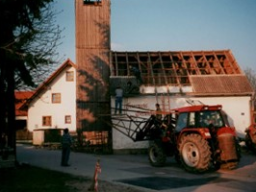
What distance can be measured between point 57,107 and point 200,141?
35456 millimetres

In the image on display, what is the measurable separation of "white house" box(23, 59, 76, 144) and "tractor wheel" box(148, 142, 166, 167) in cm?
3073

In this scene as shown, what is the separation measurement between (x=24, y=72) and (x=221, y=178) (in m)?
9.39

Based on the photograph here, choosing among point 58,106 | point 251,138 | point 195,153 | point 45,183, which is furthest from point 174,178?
point 58,106

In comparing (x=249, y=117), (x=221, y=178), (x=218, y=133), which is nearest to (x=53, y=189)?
(x=221, y=178)

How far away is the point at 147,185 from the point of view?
11578 mm

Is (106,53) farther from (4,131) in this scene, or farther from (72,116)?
(72,116)

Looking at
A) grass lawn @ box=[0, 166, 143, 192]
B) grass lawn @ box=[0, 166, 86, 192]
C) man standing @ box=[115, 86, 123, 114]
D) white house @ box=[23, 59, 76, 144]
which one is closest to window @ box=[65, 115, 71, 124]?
white house @ box=[23, 59, 76, 144]

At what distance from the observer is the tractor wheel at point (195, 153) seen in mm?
A: 13766

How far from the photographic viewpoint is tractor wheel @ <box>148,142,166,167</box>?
53.5 ft

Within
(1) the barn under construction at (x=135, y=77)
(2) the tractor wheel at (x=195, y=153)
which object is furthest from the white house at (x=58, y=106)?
(2) the tractor wheel at (x=195, y=153)

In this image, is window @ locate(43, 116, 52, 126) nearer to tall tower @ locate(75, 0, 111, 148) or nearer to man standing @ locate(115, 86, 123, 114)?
tall tower @ locate(75, 0, 111, 148)

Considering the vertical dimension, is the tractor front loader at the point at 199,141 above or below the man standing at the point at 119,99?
below

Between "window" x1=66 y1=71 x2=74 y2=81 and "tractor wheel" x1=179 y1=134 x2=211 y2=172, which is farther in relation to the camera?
"window" x1=66 y1=71 x2=74 y2=81

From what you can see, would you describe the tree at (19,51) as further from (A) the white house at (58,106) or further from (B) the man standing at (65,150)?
(A) the white house at (58,106)
